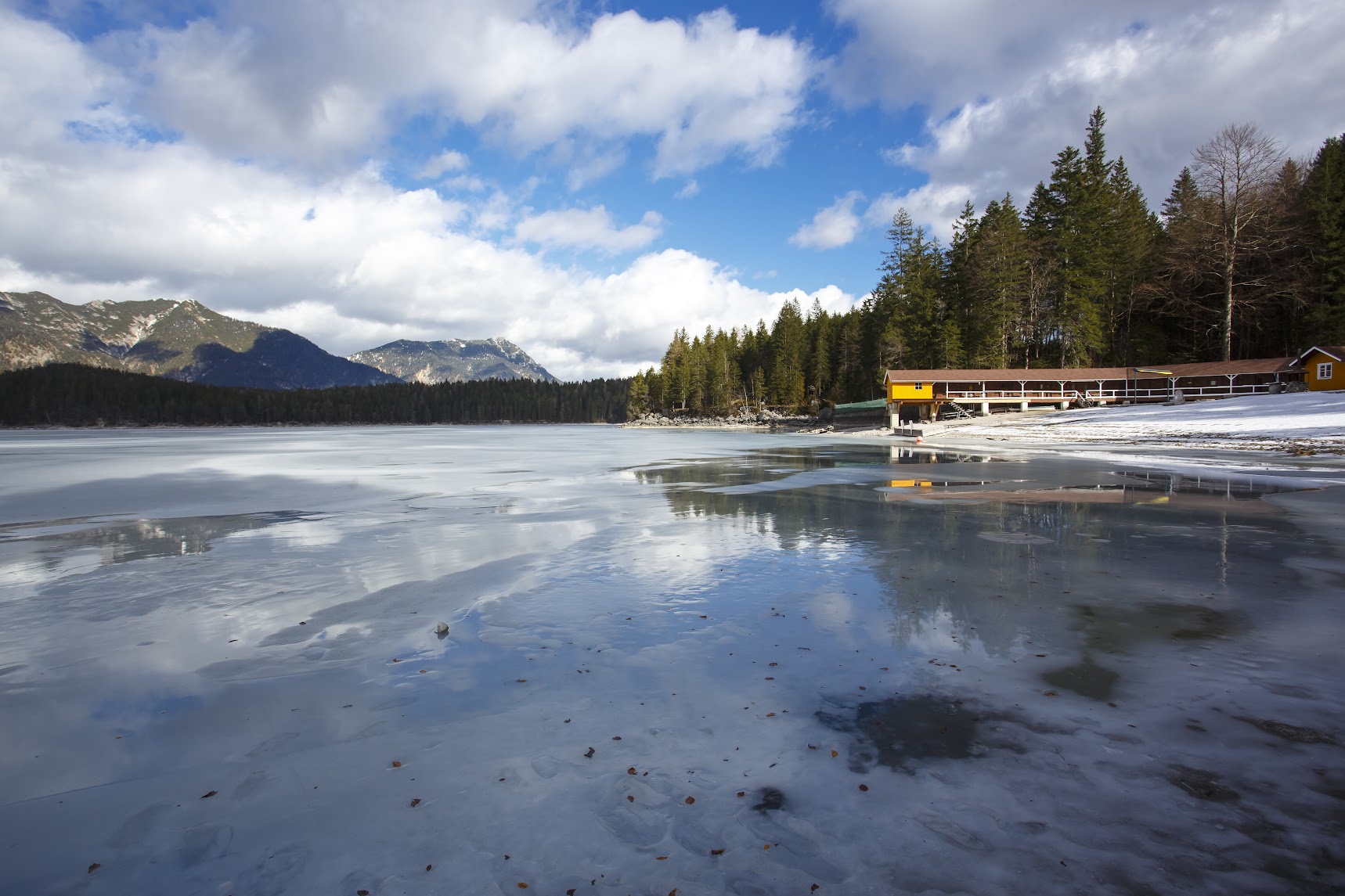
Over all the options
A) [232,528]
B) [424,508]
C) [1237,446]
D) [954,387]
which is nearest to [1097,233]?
[954,387]

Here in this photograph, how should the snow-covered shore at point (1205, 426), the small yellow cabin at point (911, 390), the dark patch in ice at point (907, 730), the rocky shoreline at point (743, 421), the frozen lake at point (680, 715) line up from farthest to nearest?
the rocky shoreline at point (743, 421), the small yellow cabin at point (911, 390), the snow-covered shore at point (1205, 426), the dark patch in ice at point (907, 730), the frozen lake at point (680, 715)

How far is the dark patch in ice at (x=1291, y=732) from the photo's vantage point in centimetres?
389

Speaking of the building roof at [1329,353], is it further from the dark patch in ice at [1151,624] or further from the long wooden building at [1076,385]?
the dark patch in ice at [1151,624]

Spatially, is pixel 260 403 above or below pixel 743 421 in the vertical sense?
above

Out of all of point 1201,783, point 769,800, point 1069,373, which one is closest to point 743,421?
point 1069,373

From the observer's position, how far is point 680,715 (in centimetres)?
446

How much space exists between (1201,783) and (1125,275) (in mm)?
65583

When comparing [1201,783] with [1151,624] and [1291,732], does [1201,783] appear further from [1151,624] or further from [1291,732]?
[1151,624]

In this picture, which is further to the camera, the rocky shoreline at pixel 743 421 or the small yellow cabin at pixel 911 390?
the rocky shoreline at pixel 743 421

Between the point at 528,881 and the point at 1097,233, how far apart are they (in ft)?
216

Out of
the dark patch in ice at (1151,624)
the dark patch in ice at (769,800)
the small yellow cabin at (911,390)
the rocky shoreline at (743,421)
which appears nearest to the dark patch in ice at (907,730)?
the dark patch in ice at (769,800)

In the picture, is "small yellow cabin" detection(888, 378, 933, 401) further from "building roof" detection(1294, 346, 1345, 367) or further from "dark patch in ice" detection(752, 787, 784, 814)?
"dark patch in ice" detection(752, 787, 784, 814)

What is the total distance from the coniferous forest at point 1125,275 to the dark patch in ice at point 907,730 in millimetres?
54434

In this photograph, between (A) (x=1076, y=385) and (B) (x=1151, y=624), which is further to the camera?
(A) (x=1076, y=385)
